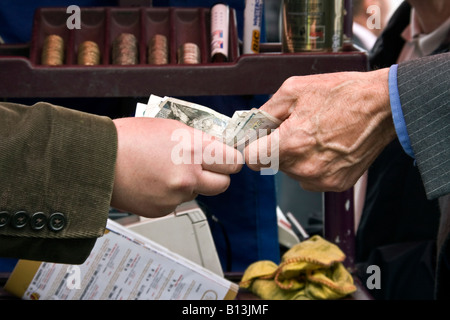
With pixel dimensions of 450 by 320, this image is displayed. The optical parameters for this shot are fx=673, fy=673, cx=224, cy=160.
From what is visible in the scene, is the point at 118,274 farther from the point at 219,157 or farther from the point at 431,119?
the point at 431,119

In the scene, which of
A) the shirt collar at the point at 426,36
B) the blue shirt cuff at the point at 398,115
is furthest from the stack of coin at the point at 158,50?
the shirt collar at the point at 426,36

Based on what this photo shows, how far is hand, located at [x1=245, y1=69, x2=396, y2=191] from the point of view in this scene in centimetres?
139

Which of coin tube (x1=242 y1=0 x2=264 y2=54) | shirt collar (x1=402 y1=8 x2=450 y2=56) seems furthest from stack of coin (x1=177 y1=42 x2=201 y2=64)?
shirt collar (x1=402 y1=8 x2=450 y2=56)

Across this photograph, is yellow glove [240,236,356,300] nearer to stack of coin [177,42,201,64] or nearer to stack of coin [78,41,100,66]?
stack of coin [177,42,201,64]

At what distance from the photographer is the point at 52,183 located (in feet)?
3.50

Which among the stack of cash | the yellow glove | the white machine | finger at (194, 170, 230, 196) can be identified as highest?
the stack of cash

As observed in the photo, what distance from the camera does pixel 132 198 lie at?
3.91 feet

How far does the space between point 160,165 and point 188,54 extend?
681 millimetres

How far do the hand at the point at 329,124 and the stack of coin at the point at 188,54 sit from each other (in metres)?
0.41

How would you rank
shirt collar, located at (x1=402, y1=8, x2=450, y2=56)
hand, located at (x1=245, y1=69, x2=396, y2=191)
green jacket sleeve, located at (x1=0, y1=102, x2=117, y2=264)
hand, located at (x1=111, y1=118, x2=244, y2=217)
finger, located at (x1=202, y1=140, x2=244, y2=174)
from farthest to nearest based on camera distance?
shirt collar, located at (x1=402, y1=8, x2=450, y2=56)
hand, located at (x1=245, y1=69, x2=396, y2=191)
finger, located at (x1=202, y1=140, x2=244, y2=174)
hand, located at (x1=111, y1=118, x2=244, y2=217)
green jacket sleeve, located at (x1=0, y1=102, x2=117, y2=264)

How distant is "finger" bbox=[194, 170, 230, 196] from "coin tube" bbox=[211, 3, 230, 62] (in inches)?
24.2

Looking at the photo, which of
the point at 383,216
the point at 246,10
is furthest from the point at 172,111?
the point at 383,216

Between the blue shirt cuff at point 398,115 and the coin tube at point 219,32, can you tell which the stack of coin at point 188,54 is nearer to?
the coin tube at point 219,32
